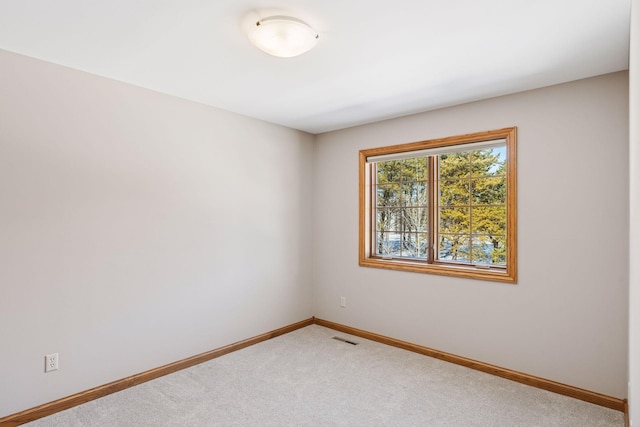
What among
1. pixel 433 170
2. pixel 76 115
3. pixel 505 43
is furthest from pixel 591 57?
pixel 76 115

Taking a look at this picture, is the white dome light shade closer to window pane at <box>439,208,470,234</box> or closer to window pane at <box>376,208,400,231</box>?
window pane at <box>439,208,470,234</box>

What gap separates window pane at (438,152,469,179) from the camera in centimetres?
344

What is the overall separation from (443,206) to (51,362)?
A: 135 inches

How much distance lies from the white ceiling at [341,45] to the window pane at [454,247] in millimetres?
1273

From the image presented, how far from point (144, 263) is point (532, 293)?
123 inches

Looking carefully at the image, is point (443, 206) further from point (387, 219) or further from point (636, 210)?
point (636, 210)

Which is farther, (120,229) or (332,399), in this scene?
(120,229)

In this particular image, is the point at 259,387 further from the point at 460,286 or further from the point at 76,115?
the point at 76,115

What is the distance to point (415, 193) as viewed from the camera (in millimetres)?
3818

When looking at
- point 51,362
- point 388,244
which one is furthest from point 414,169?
point 51,362

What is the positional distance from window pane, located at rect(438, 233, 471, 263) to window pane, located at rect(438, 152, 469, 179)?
586mm

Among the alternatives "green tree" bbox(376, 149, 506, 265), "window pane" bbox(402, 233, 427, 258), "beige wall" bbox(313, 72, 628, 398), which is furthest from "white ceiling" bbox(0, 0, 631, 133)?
"window pane" bbox(402, 233, 427, 258)

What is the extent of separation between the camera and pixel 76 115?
2.59m

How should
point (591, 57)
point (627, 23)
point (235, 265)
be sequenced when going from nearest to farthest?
point (627, 23) → point (591, 57) → point (235, 265)
